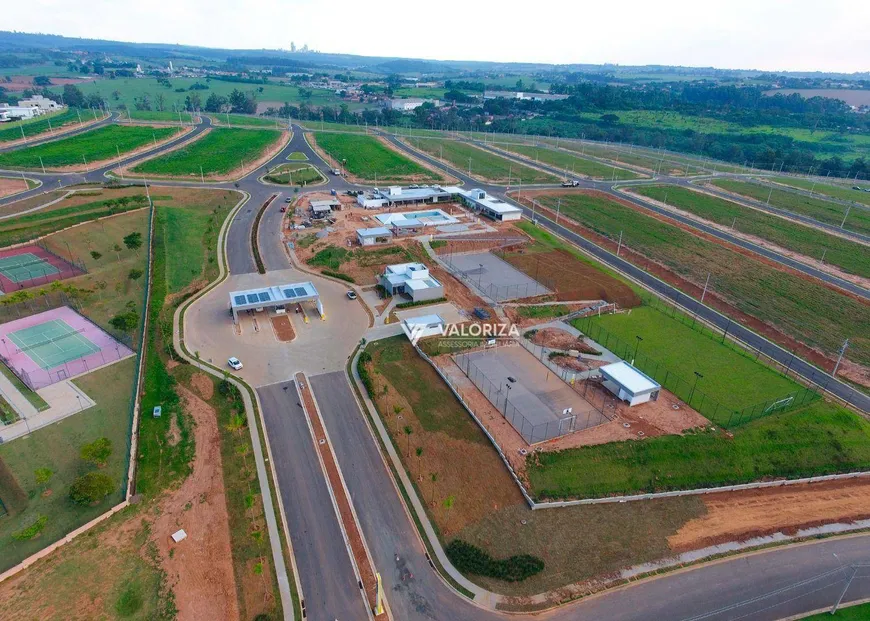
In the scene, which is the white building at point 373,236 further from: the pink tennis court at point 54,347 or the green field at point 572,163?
the green field at point 572,163

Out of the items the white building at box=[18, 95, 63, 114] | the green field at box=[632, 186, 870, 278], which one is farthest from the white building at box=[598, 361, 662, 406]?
the white building at box=[18, 95, 63, 114]

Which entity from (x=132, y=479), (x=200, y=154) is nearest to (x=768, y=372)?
(x=132, y=479)

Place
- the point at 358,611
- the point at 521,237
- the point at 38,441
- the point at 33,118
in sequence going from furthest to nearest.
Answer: the point at 33,118 → the point at 521,237 → the point at 38,441 → the point at 358,611

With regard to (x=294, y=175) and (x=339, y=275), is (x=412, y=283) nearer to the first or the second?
(x=339, y=275)

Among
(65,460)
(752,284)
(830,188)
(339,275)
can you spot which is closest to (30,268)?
(339,275)

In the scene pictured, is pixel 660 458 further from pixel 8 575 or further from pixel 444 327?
pixel 8 575

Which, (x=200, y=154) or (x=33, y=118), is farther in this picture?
(x=33, y=118)

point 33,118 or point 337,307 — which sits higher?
point 33,118

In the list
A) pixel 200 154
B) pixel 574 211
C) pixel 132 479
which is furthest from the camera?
pixel 200 154
